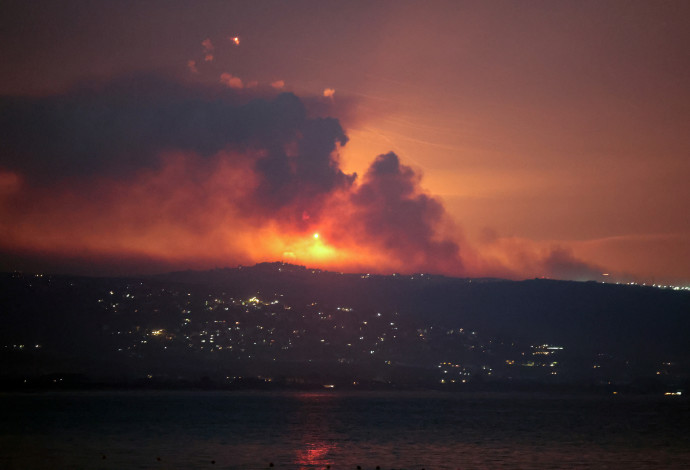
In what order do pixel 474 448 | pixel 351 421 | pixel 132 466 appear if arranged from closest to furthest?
pixel 132 466
pixel 474 448
pixel 351 421

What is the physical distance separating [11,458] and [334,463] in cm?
2435

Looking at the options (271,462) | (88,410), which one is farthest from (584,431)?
(88,410)

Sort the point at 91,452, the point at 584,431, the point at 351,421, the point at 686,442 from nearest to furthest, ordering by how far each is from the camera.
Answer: the point at 91,452 < the point at 686,442 < the point at 584,431 < the point at 351,421

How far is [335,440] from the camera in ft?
261

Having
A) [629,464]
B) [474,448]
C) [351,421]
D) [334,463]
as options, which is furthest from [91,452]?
[351,421]

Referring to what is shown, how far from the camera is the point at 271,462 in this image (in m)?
59.4

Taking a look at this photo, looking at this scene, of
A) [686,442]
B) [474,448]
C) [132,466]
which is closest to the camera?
[132,466]

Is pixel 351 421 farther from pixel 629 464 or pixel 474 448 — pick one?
pixel 629 464

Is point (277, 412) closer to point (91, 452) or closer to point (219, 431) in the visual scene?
point (219, 431)

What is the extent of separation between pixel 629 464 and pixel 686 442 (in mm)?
22368

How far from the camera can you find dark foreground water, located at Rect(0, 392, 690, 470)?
59625 mm

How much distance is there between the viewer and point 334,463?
2354 inches

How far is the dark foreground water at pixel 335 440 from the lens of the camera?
59.6m

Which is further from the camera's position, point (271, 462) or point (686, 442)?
point (686, 442)
